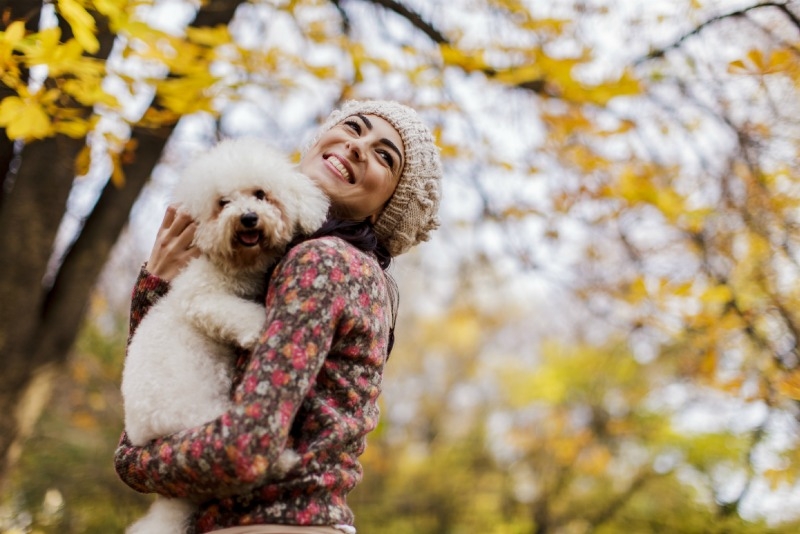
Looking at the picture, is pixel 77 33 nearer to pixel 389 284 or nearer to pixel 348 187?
pixel 348 187

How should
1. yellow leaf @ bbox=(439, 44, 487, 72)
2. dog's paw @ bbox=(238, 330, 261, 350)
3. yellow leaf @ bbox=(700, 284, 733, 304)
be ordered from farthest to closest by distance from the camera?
1. yellow leaf @ bbox=(700, 284, 733, 304)
2. yellow leaf @ bbox=(439, 44, 487, 72)
3. dog's paw @ bbox=(238, 330, 261, 350)

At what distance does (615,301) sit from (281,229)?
14.4 feet

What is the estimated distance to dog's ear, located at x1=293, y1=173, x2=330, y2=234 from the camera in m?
1.64

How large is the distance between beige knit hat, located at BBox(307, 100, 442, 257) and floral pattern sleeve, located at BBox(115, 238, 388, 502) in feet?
1.40

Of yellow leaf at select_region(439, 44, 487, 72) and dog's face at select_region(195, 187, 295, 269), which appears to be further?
yellow leaf at select_region(439, 44, 487, 72)

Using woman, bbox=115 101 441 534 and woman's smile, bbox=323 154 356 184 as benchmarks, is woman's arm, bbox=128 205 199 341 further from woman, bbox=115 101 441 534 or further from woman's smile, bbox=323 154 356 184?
woman's smile, bbox=323 154 356 184

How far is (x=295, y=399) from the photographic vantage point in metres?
1.42

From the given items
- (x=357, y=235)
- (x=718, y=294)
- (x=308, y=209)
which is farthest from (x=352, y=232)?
(x=718, y=294)

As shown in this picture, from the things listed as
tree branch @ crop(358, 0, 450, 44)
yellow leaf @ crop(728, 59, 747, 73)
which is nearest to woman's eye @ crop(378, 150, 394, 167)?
yellow leaf @ crop(728, 59, 747, 73)

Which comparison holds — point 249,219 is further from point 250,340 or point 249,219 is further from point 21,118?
point 21,118

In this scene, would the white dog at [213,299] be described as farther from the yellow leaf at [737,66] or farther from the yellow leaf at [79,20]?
the yellow leaf at [737,66]

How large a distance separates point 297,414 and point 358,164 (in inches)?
27.0

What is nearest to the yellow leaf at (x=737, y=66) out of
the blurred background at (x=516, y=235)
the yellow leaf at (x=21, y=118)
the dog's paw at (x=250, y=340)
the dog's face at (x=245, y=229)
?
the blurred background at (x=516, y=235)

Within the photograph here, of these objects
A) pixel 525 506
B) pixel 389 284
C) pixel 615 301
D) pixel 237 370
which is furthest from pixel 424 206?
pixel 525 506
